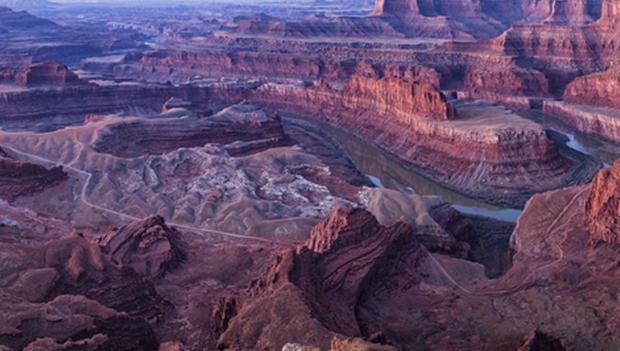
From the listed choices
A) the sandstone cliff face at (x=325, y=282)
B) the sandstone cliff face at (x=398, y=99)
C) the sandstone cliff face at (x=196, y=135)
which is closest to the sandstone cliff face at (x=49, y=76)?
the sandstone cliff face at (x=196, y=135)

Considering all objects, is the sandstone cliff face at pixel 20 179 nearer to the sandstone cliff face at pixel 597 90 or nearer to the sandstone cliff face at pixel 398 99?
the sandstone cliff face at pixel 398 99

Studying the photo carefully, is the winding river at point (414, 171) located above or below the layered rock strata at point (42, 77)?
below

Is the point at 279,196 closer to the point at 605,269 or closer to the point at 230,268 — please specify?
→ the point at 230,268

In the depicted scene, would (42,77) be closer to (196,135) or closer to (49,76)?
(49,76)

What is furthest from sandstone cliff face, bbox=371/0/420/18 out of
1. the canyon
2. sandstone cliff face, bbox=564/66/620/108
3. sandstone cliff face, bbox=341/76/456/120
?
sandstone cliff face, bbox=341/76/456/120

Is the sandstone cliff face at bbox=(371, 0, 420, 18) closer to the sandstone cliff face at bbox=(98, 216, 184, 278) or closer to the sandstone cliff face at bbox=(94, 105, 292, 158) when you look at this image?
the sandstone cliff face at bbox=(94, 105, 292, 158)

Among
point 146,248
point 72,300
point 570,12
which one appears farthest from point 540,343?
point 570,12

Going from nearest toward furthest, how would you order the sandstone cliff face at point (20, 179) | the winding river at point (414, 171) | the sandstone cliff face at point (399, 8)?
the sandstone cliff face at point (20, 179), the winding river at point (414, 171), the sandstone cliff face at point (399, 8)
